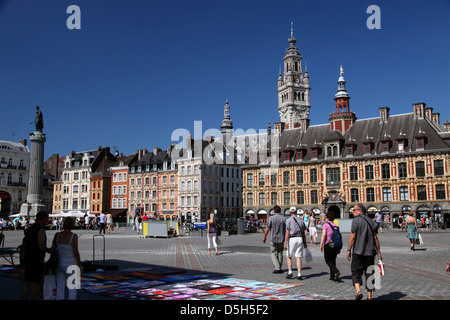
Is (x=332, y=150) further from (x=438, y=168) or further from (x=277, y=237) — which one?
(x=277, y=237)

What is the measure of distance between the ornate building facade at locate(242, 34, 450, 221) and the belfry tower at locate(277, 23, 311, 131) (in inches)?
2506

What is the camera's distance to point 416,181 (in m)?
46.6

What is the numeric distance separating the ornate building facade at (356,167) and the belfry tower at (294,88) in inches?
2506

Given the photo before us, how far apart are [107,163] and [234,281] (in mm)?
71738

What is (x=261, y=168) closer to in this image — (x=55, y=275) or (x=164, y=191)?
(x=164, y=191)

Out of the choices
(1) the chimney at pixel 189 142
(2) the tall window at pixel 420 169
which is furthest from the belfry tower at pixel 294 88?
(2) the tall window at pixel 420 169

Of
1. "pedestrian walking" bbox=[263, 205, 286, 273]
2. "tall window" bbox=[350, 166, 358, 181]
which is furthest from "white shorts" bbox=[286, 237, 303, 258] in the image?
"tall window" bbox=[350, 166, 358, 181]

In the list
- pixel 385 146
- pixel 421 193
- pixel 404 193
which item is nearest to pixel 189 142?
pixel 385 146

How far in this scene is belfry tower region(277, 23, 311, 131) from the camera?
405 ft

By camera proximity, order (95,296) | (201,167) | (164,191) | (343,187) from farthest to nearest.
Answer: (164,191) < (201,167) < (343,187) < (95,296)

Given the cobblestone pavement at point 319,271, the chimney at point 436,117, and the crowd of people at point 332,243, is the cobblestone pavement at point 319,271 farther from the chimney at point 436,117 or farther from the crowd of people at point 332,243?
the chimney at point 436,117

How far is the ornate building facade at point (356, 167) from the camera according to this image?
46.1m

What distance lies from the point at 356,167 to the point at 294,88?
76914 mm
